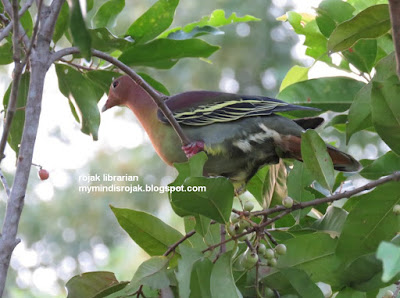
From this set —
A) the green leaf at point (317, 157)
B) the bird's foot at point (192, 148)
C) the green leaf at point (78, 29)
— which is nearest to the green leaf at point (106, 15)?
the bird's foot at point (192, 148)

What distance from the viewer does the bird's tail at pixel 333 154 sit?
5.66 feet

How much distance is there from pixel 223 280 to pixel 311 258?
8.5 inches

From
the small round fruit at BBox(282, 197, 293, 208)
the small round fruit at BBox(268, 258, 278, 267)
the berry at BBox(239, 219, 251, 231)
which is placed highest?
the small round fruit at BBox(282, 197, 293, 208)

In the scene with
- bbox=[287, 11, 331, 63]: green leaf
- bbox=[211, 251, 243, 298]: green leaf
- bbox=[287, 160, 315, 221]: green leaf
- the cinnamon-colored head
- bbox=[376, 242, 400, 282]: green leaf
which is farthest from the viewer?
the cinnamon-colored head

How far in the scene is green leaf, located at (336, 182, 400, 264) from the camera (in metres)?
1.27

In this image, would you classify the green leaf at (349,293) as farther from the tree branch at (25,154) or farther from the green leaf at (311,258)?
the tree branch at (25,154)

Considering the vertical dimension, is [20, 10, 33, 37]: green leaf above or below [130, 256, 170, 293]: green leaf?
above

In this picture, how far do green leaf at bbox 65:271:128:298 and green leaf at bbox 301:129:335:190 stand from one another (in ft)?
1.55

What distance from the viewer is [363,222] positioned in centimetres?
128

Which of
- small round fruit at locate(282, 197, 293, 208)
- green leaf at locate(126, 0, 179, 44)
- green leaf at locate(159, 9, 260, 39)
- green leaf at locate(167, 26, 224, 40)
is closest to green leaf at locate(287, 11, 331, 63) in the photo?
green leaf at locate(159, 9, 260, 39)

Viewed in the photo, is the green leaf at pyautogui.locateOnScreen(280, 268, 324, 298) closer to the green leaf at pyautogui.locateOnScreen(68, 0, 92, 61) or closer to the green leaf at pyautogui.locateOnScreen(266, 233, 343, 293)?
the green leaf at pyautogui.locateOnScreen(266, 233, 343, 293)

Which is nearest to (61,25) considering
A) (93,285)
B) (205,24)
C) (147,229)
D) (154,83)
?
(154,83)

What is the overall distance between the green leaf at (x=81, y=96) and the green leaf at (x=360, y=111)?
717 mm

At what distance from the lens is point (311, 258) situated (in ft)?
4.28
